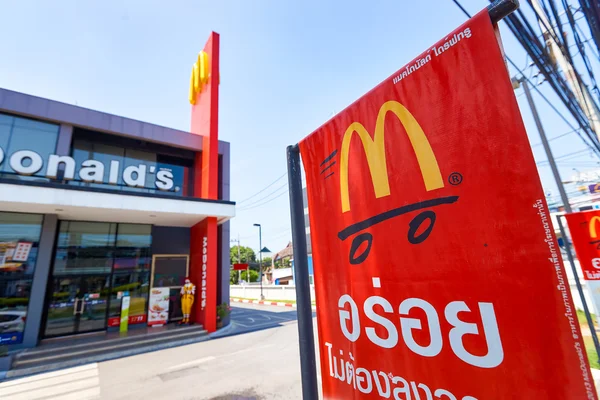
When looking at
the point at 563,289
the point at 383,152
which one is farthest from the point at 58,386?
the point at 563,289

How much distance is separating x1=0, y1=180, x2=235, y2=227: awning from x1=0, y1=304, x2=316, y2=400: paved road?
4053 mm

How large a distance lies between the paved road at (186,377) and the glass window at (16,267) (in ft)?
8.05

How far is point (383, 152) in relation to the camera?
4.28 ft

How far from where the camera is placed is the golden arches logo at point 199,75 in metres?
11.0

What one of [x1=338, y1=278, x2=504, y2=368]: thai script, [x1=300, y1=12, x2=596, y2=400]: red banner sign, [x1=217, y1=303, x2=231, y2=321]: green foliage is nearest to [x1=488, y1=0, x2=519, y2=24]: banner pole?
[x1=300, y1=12, x2=596, y2=400]: red banner sign

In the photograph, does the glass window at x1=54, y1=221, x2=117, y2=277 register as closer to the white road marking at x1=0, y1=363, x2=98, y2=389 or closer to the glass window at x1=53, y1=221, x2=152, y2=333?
the glass window at x1=53, y1=221, x2=152, y2=333

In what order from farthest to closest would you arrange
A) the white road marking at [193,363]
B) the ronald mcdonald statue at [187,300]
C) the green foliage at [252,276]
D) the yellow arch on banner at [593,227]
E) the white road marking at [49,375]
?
the green foliage at [252,276] → the ronald mcdonald statue at [187,300] → the white road marking at [193,363] → the white road marking at [49,375] → the yellow arch on banner at [593,227]

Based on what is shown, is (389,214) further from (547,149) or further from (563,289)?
(547,149)

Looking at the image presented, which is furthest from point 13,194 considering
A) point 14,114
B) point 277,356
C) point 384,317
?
point 384,317

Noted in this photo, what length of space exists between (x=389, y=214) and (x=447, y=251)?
284mm

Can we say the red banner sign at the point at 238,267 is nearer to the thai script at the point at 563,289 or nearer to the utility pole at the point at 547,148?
the utility pole at the point at 547,148

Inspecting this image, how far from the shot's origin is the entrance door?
8.55 metres

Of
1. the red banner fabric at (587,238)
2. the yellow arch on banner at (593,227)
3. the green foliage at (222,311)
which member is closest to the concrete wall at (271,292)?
the green foliage at (222,311)

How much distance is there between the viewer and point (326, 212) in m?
1.62
